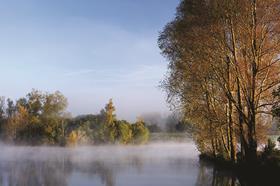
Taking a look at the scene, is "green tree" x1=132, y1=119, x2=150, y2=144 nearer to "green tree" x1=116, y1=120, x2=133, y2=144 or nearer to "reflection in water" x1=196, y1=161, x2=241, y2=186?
"green tree" x1=116, y1=120, x2=133, y2=144

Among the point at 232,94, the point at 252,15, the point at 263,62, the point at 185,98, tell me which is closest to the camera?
the point at 252,15

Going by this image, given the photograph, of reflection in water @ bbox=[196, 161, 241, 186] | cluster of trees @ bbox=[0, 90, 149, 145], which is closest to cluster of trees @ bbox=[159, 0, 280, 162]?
reflection in water @ bbox=[196, 161, 241, 186]

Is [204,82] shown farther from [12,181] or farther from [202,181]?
[12,181]

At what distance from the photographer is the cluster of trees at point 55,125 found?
97688 mm

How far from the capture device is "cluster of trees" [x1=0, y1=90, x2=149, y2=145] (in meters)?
97.7

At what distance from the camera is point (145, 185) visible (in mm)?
21484

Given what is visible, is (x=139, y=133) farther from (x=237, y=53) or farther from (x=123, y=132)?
(x=237, y=53)

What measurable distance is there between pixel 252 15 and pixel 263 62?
3.07 meters

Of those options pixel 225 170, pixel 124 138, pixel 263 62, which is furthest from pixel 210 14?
pixel 124 138

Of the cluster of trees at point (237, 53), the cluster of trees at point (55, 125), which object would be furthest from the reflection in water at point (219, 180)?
the cluster of trees at point (55, 125)

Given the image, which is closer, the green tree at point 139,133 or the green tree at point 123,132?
the green tree at point 123,132

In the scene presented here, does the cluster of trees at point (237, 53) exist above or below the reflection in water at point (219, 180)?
above

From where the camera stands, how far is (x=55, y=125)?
9856 cm

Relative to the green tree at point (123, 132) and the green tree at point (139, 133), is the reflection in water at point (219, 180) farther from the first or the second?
the green tree at point (139, 133)
